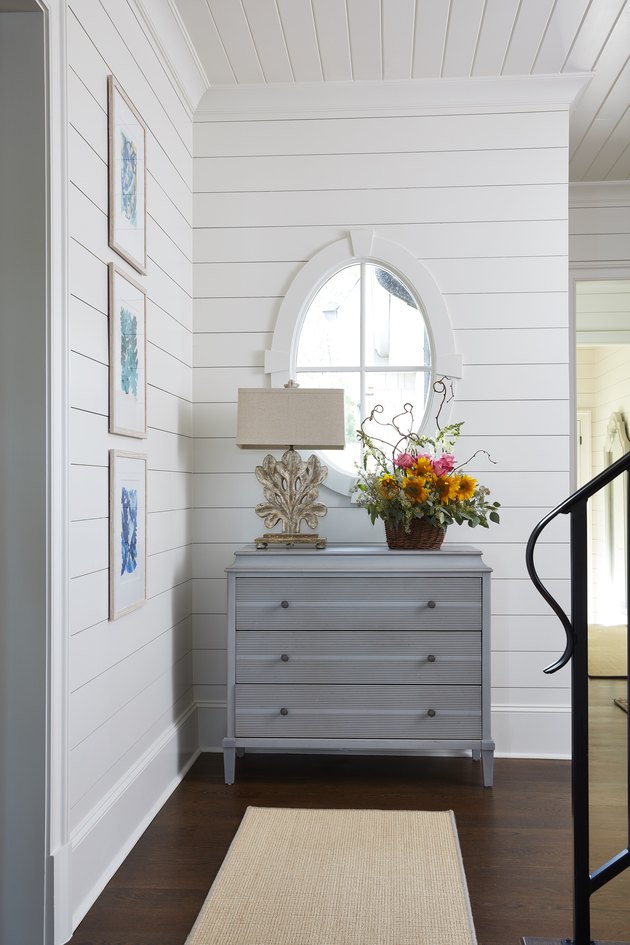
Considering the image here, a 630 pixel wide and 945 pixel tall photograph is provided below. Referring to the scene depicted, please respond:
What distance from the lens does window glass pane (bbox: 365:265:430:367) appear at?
11.4ft

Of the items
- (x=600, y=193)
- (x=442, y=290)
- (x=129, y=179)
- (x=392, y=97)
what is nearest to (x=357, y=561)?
(x=442, y=290)

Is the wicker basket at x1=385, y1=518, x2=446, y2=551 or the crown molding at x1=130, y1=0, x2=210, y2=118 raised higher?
the crown molding at x1=130, y1=0, x2=210, y2=118

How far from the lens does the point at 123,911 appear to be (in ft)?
6.79

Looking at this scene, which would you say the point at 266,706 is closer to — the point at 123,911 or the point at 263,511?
the point at 263,511

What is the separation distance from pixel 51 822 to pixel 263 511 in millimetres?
1559

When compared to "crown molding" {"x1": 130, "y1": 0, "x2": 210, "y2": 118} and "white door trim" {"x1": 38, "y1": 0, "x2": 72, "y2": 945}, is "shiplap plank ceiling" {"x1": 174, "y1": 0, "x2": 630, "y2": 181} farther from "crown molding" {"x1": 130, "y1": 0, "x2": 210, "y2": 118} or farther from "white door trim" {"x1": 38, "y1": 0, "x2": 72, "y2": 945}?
"white door trim" {"x1": 38, "y1": 0, "x2": 72, "y2": 945}

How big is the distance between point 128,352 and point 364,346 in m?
1.29

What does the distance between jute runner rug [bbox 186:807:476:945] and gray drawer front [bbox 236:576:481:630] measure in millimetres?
646

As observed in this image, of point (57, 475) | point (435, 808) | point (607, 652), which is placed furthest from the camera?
point (607, 652)

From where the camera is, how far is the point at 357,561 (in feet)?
9.75

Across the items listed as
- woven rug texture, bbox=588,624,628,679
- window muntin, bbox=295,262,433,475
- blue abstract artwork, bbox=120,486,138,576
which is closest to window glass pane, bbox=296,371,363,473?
window muntin, bbox=295,262,433,475

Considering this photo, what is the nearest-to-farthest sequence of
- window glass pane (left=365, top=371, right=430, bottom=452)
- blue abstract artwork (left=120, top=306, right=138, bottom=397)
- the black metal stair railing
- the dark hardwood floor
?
the black metal stair railing < the dark hardwood floor < blue abstract artwork (left=120, top=306, right=138, bottom=397) < window glass pane (left=365, top=371, right=430, bottom=452)

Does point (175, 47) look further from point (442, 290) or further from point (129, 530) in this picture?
point (129, 530)

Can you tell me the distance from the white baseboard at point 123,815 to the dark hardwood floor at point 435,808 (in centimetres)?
4
